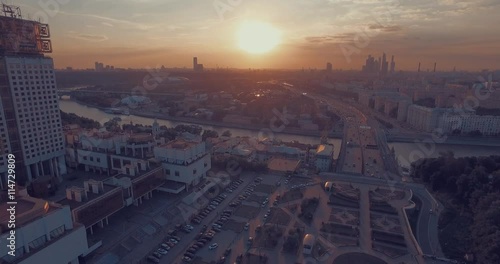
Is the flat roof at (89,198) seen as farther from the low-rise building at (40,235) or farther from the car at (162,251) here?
the car at (162,251)

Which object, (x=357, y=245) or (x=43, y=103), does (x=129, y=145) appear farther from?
(x=357, y=245)

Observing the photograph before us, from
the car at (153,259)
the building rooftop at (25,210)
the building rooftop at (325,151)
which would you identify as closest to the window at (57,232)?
the building rooftop at (25,210)

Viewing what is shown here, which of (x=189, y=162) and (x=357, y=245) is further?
(x=189, y=162)

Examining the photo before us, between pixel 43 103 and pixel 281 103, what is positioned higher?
pixel 43 103

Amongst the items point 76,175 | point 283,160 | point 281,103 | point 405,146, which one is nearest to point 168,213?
point 76,175

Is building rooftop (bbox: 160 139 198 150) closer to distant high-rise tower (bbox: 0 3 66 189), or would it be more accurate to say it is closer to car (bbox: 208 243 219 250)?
car (bbox: 208 243 219 250)

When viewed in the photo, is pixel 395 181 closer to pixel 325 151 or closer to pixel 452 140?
pixel 325 151

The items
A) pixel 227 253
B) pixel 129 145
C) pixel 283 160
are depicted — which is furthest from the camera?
pixel 283 160

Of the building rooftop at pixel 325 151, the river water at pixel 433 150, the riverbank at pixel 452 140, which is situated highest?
the building rooftop at pixel 325 151
